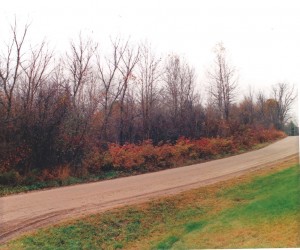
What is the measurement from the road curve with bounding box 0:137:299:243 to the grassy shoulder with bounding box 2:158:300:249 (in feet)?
2.18

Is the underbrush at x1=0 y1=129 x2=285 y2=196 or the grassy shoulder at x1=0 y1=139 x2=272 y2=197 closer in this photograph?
the grassy shoulder at x1=0 y1=139 x2=272 y2=197

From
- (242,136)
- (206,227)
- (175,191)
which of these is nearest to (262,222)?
(206,227)

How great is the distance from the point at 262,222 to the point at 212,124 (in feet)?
64.7

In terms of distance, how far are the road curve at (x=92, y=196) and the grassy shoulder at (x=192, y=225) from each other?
26.2 inches

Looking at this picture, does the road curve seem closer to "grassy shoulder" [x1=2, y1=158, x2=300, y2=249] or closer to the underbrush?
"grassy shoulder" [x1=2, y1=158, x2=300, y2=249]

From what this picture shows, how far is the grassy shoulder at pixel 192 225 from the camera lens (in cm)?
661

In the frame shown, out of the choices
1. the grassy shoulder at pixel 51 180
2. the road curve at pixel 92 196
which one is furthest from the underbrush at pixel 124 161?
the road curve at pixel 92 196

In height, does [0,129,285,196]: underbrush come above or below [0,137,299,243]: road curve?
above

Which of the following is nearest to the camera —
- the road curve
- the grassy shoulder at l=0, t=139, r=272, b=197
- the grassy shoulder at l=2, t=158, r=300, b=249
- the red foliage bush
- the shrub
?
the grassy shoulder at l=2, t=158, r=300, b=249

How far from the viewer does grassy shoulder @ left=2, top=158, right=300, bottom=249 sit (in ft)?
21.7

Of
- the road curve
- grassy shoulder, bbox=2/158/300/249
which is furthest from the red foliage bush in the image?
grassy shoulder, bbox=2/158/300/249

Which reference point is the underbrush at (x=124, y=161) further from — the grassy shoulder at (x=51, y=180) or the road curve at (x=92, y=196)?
the road curve at (x=92, y=196)

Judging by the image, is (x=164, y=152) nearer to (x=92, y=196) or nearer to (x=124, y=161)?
(x=124, y=161)

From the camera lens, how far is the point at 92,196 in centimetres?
1057
